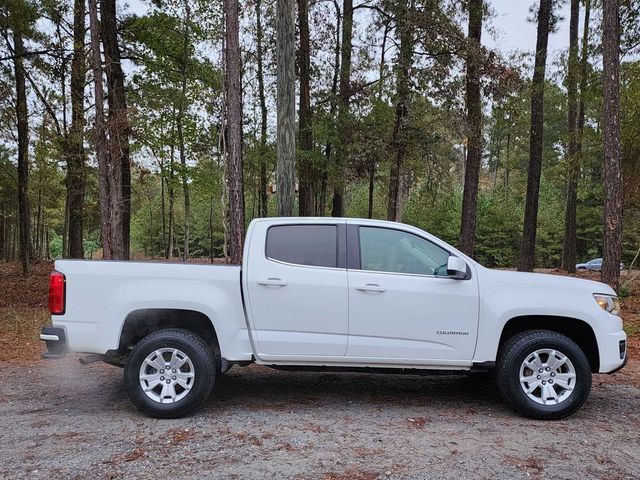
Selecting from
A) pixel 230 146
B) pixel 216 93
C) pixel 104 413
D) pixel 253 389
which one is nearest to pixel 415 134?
pixel 216 93

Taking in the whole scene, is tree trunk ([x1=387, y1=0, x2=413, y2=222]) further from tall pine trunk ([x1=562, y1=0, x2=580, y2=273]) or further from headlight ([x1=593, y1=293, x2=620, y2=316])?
headlight ([x1=593, y1=293, x2=620, y2=316])

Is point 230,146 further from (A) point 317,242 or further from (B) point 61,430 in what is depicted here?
(B) point 61,430

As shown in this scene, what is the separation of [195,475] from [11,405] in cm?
276

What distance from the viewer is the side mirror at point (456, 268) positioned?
4.61 meters

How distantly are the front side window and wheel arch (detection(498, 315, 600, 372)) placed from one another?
3.02ft

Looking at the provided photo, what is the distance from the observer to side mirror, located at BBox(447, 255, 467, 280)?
15.1 feet

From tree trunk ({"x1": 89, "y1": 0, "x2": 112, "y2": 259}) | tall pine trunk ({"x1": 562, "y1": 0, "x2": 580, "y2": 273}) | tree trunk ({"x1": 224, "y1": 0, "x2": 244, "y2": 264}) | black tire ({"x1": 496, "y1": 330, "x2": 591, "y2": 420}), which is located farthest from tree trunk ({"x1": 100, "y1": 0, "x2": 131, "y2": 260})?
tall pine trunk ({"x1": 562, "y1": 0, "x2": 580, "y2": 273})

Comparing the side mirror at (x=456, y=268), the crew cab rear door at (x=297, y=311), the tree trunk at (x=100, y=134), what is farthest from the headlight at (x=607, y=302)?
the tree trunk at (x=100, y=134)

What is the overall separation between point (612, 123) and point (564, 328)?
728cm

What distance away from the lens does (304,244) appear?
499 centimetres

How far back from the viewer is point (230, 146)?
31.9 ft

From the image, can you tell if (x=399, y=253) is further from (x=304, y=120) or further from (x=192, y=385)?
(x=304, y=120)

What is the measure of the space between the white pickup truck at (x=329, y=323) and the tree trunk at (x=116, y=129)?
8133 mm

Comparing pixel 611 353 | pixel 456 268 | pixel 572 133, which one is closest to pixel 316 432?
pixel 456 268
